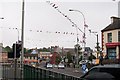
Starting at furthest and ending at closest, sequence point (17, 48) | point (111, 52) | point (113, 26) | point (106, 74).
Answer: point (113, 26), point (111, 52), point (17, 48), point (106, 74)

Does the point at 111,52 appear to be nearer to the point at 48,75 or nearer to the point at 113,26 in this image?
the point at 113,26

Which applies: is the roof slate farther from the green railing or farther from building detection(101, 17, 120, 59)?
the green railing

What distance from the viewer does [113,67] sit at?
37.7 feet

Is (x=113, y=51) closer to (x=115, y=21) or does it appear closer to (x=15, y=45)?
(x=115, y=21)

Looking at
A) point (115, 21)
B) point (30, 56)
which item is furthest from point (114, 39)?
point (30, 56)

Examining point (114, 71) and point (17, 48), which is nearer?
point (114, 71)

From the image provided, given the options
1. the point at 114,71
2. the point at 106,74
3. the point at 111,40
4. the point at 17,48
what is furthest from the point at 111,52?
the point at 106,74

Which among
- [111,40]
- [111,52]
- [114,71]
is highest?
[111,40]

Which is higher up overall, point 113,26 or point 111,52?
point 113,26

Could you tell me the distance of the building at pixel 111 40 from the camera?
49872 millimetres

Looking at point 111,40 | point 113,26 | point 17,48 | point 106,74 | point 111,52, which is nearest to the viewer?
point 106,74

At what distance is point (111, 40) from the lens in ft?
171

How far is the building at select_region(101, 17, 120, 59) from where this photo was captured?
164 ft

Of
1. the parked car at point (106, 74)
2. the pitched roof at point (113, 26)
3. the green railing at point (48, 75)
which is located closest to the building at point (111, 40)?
the pitched roof at point (113, 26)
